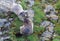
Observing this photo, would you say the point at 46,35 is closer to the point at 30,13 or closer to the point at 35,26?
the point at 35,26

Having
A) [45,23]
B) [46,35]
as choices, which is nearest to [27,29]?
[46,35]

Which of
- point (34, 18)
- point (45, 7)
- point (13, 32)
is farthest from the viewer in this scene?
point (45, 7)

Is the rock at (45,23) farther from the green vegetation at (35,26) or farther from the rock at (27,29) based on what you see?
the rock at (27,29)

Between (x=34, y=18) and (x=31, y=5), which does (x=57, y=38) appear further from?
(x=31, y=5)

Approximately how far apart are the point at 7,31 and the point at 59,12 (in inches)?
82.6

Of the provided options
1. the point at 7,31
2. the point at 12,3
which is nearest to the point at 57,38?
the point at 7,31

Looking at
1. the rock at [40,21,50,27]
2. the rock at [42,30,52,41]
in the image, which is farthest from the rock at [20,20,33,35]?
the rock at [40,21,50,27]

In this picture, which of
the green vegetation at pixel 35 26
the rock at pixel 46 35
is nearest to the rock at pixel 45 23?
the green vegetation at pixel 35 26

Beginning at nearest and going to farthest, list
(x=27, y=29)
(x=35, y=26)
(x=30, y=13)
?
(x=27, y=29), (x=35, y=26), (x=30, y=13)

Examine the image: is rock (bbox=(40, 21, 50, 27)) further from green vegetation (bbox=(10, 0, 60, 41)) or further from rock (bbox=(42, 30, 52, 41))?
rock (bbox=(42, 30, 52, 41))

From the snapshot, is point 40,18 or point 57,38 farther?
point 40,18

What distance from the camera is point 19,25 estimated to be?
25.3ft

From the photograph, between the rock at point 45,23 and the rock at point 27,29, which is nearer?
the rock at point 27,29

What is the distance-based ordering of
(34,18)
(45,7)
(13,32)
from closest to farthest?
1. (13,32)
2. (34,18)
3. (45,7)
